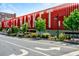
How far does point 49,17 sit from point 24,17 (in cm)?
1569

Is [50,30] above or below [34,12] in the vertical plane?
below

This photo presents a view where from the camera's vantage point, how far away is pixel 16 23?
3147 inches

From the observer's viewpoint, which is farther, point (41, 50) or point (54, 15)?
point (54, 15)

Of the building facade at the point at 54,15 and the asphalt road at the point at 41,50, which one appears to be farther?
the building facade at the point at 54,15

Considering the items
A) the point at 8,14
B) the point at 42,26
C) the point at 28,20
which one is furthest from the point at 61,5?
the point at 8,14

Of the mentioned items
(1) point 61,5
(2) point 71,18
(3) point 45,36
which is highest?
(1) point 61,5

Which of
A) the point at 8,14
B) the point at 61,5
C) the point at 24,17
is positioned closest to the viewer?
the point at 61,5

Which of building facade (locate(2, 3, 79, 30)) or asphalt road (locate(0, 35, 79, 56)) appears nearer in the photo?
asphalt road (locate(0, 35, 79, 56))

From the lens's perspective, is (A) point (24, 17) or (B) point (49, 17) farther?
(A) point (24, 17)

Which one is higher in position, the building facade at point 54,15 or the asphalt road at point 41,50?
the building facade at point 54,15

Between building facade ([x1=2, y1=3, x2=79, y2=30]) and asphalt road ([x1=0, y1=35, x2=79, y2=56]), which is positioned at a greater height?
building facade ([x1=2, y1=3, x2=79, y2=30])

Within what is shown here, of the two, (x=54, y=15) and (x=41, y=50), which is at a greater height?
(x=54, y=15)

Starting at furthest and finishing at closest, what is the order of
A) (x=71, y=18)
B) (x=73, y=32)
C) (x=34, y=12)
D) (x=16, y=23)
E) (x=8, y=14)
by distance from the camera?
(x=8, y=14) → (x=16, y=23) → (x=34, y=12) → (x=73, y=32) → (x=71, y=18)

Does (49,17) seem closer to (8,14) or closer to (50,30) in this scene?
(50,30)
